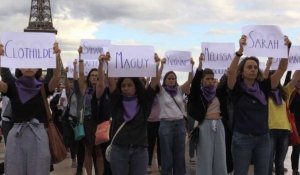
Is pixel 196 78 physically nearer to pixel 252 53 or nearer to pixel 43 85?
pixel 252 53

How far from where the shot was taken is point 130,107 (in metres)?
5.66

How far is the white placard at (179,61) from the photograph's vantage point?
8266 millimetres

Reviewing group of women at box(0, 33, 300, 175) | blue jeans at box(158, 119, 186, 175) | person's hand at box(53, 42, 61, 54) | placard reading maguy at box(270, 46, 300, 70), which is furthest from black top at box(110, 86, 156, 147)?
placard reading maguy at box(270, 46, 300, 70)

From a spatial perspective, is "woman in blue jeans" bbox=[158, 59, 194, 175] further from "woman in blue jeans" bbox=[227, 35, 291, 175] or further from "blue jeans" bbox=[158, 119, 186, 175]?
"woman in blue jeans" bbox=[227, 35, 291, 175]

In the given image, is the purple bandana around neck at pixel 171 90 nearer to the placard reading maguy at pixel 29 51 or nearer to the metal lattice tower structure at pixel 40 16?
the placard reading maguy at pixel 29 51

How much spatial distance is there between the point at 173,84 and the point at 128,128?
2548 millimetres

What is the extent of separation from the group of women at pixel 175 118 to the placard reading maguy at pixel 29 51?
0.13 m

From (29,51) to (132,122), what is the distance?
1285mm

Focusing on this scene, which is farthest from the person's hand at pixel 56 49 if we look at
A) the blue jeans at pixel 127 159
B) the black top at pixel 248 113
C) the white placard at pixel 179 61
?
the white placard at pixel 179 61

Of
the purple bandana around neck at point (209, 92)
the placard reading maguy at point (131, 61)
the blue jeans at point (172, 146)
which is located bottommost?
the blue jeans at point (172, 146)

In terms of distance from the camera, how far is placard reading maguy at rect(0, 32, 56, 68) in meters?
5.44

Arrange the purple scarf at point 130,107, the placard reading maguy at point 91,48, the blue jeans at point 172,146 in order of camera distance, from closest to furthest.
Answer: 1. the purple scarf at point 130,107
2. the blue jeans at point 172,146
3. the placard reading maguy at point 91,48

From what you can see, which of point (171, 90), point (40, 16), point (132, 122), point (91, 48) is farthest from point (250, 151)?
point (40, 16)

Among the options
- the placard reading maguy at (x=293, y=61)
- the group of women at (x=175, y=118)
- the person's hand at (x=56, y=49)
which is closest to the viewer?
the group of women at (x=175, y=118)
